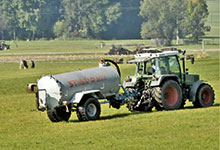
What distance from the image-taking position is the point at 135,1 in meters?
180

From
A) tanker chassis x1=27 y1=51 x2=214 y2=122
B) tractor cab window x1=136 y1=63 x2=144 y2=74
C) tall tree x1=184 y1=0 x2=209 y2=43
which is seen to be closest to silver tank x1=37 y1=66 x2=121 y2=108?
tanker chassis x1=27 y1=51 x2=214 y2=122

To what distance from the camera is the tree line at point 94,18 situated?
464 ft

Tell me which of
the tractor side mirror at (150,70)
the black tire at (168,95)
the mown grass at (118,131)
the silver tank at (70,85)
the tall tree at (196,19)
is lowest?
the mown grass at (118,131)

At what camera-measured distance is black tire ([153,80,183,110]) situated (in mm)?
23438

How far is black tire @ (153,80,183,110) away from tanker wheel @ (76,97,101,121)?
287 centimetres

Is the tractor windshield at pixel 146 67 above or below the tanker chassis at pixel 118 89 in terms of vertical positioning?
above

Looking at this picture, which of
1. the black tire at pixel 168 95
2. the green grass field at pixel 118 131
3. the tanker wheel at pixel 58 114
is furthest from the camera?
the black tire at pixel 168 95

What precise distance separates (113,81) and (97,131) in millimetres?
4147

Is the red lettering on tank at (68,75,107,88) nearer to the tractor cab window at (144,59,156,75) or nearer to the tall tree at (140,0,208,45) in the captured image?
the tractor cab window at (144,59,156,75)

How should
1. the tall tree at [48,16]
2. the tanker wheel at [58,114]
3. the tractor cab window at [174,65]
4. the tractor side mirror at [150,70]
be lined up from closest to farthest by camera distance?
the tanker wheel at [58,114] → the tractor side mirror at [150,70] → the tractor cab window at [174,65] → the tall tree at [48,16]

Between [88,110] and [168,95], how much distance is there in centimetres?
391

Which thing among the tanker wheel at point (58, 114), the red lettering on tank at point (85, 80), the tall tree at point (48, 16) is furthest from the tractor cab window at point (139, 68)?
the tall tree at point (48, 16)

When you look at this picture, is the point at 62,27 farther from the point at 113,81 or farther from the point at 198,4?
the point at 113,81

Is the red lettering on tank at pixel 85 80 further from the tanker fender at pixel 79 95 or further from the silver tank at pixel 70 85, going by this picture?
the tanker fender at pixel 79 95
